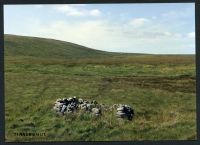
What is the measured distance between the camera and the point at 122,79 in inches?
714

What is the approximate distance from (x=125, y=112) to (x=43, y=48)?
3.35 metres

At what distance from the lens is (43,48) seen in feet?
58.8

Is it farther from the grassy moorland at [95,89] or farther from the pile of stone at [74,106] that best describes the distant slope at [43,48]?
the pile of stone at [74,106]

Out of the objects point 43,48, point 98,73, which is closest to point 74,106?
point 98,73

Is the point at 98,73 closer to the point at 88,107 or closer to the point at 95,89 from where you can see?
the point at 95,89

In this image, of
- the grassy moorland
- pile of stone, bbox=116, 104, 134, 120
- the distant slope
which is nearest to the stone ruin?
pile of stone, bbox=116, 104, 134, 120

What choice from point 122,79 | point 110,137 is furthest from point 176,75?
point 110,137

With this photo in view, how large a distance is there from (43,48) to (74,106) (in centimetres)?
213

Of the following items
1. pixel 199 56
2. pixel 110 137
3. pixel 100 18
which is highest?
pixel 100 18

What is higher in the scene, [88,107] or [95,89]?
[95,89]

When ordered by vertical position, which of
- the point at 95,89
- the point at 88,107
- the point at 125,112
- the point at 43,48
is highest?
the point at 43,48

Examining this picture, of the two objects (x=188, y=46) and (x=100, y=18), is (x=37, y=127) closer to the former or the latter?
(x=100, y=18)

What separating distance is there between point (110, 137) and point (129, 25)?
3648mm

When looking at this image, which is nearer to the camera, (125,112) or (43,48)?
(125,112)
